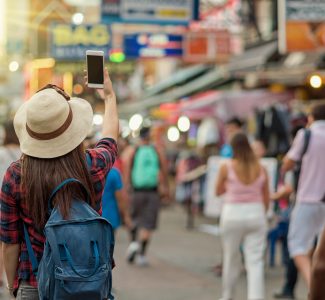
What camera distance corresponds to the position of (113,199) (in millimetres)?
10000

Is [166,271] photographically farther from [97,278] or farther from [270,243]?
[97,278]

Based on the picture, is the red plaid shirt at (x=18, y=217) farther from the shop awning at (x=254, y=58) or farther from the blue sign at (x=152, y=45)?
the blue sign at (x=152, y=45)

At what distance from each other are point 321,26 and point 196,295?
5.58 metres

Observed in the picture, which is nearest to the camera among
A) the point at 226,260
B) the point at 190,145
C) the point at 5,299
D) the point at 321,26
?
the point at 226,260

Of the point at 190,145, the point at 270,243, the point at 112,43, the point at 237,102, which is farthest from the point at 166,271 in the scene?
the point at 190,145

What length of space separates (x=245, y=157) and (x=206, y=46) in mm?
12166

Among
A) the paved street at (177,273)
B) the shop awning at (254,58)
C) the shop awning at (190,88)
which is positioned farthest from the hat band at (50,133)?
the shop awning at (190,88)

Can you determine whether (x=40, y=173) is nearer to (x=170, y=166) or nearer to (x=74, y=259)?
(x=74, y=259)

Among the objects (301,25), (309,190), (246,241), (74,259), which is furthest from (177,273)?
(74,259)

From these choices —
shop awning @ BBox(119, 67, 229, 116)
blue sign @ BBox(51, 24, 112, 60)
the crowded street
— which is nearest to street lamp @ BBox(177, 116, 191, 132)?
the crowded street

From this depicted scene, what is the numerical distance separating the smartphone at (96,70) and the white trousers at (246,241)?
4.21m

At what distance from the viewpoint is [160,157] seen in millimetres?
12953

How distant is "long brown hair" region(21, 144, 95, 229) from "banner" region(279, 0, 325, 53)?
7524 mm

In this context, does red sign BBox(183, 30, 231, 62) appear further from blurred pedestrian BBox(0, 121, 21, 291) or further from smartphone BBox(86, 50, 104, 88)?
smartphone BBox(86, 50, 104, 88)
